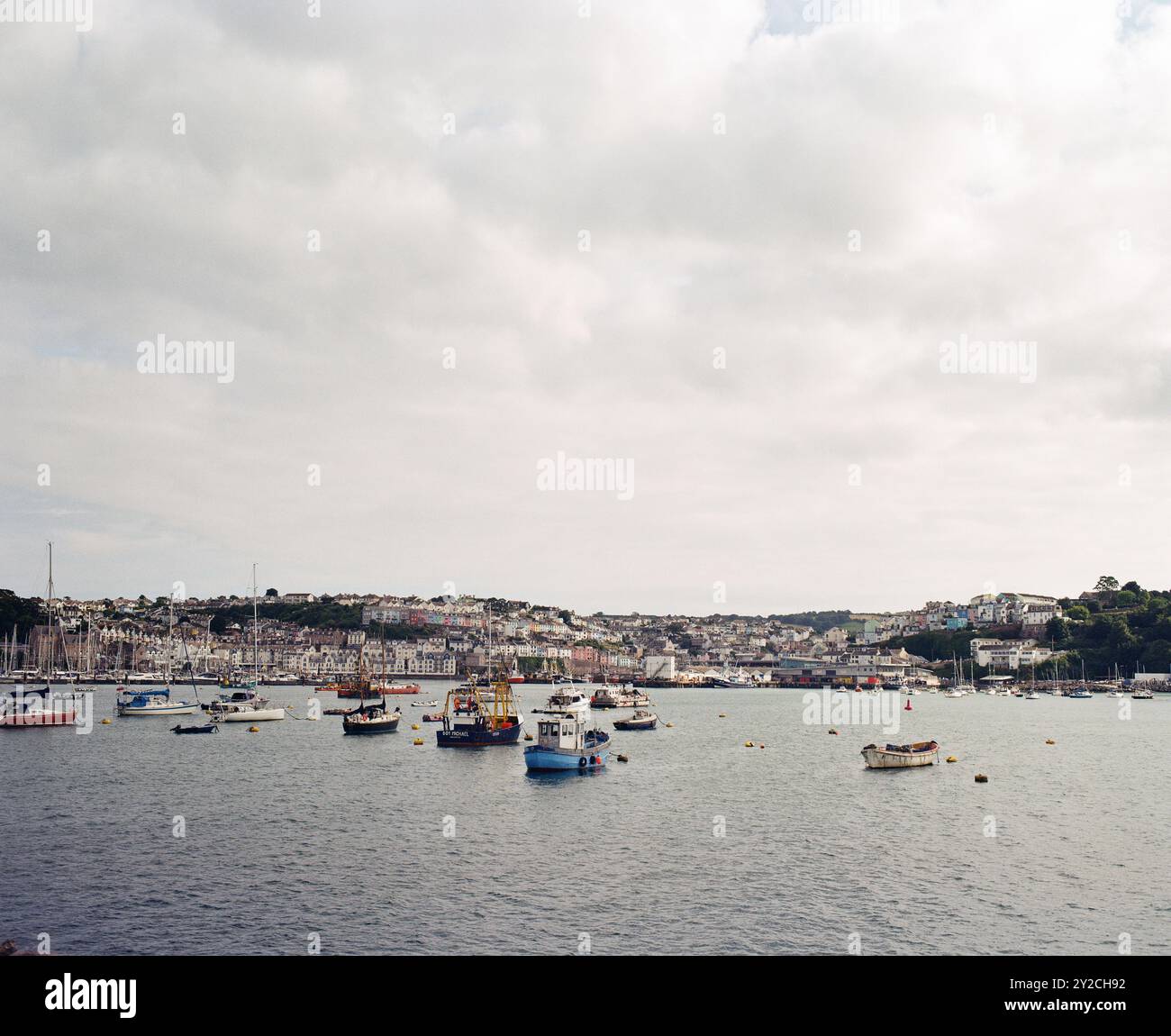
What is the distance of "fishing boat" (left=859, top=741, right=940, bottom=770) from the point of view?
62.6 metres

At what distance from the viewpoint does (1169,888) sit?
1220 inches

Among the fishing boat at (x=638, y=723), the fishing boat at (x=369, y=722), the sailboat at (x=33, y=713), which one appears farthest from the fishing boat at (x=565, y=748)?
the sailboat at (x=33, y=713)

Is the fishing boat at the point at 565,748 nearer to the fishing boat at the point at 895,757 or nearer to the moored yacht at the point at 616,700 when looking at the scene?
the fishing boat at the point at 895,757

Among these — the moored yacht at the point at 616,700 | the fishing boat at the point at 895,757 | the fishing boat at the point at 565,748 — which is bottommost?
the moored yacht at the point at 616,700

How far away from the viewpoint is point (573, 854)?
35.2 m

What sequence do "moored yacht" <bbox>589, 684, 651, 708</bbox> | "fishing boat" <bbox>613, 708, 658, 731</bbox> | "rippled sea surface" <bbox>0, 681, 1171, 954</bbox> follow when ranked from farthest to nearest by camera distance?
"moored yacht" <bbox>589, 684, 651, 708</bbox>
"fishing boat" <bbox>613, 708, 658, 731</bbox>
"rippled sea surface" <bbox>0, 681, 1171, 954</bbox>

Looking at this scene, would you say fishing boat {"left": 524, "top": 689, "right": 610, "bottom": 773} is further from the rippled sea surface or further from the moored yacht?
the moored yacht

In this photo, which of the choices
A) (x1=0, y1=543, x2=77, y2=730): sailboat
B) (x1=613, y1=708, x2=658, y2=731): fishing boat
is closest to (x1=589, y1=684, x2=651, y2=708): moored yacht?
(x1=613, y1=708, x2=658, y2=731): fishing boat

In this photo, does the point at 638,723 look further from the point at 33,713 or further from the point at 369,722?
the point at 33,713

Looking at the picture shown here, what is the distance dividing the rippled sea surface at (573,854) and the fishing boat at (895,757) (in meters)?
1.00

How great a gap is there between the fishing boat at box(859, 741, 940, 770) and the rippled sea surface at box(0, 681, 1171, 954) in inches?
39.3

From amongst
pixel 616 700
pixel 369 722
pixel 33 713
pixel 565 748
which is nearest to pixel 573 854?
pixel 565 748

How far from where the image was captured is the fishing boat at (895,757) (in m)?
62.6
